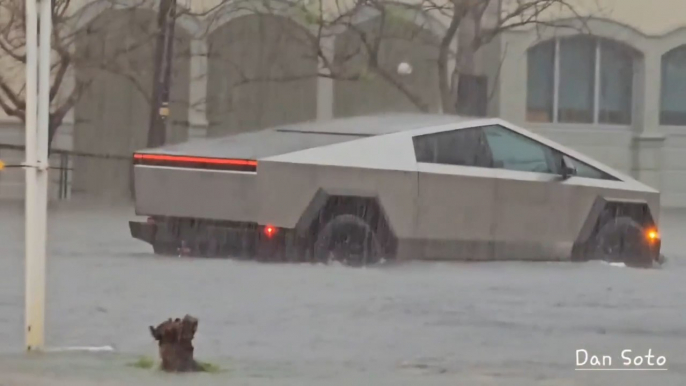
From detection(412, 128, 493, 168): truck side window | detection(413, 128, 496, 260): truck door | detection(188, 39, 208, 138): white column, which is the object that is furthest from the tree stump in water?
detection(188, 39, 208, 138): white column

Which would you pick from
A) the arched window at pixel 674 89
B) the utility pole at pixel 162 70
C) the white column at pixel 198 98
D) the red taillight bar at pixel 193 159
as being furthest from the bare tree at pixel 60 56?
the arched window at pixel 674 89

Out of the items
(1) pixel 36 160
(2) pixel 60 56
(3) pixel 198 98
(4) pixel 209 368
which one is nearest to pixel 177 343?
(4) pixel 209 368

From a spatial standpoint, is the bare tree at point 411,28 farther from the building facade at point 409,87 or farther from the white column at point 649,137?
the white column at point 649,137

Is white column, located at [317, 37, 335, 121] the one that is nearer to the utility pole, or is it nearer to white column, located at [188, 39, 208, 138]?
white column, located at [188, 39, 208, 138]

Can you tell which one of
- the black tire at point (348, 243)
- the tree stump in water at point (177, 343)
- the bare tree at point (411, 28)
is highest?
the bare tree at point (411, 28)

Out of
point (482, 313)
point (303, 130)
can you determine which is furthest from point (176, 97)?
point (482, 313)

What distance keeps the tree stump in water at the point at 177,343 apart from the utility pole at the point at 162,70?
1532cm

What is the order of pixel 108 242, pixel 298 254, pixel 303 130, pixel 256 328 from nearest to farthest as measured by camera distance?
pixel 256 328
pixel 298 254
pixel 303 130
pixel 108 242

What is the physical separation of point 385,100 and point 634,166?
5007 mm

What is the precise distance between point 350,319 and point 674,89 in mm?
19208

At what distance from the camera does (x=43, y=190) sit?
24.6 feet

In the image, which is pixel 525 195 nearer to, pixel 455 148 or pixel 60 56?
pixel 455 148

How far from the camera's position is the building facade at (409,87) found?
2514 cm

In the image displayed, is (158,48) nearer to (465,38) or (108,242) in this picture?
(465,38)
